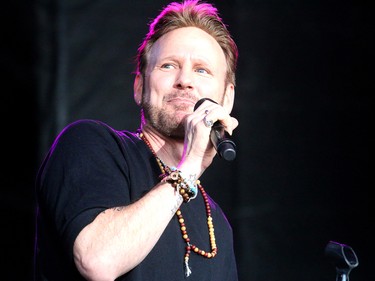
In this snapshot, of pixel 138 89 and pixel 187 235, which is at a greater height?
pixel 138 89

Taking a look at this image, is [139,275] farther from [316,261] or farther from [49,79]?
[316,261]

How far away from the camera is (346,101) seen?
283 cm

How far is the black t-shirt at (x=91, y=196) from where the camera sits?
1.36 m

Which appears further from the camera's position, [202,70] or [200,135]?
[202,70]

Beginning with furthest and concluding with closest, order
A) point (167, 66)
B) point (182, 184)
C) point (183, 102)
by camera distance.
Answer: point (167, 66) → point (183, 102) → point (182, 184)

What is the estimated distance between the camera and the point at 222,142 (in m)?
1.38

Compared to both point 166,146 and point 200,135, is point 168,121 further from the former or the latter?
point 200,135

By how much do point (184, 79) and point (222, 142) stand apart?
48cm

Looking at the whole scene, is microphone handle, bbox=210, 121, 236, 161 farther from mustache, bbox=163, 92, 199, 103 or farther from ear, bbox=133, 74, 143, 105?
ear, bbox=133, 74, 143, 105

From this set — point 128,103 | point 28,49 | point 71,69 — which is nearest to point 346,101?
point 128,103

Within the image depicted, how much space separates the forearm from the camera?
1.28m

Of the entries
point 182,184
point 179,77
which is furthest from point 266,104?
point 182,184

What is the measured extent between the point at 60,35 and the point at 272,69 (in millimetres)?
1030

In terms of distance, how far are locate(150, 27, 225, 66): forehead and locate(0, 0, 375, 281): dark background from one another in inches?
17.3
